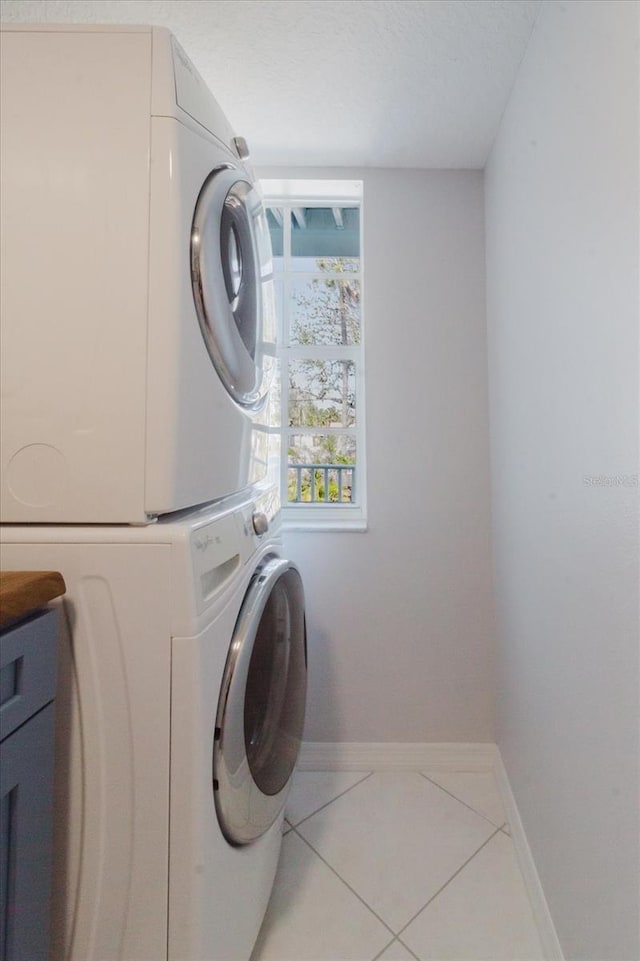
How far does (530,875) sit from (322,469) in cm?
144

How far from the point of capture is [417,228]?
169 cm

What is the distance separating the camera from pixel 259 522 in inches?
36.8

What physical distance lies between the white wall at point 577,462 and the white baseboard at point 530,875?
1.7 inches

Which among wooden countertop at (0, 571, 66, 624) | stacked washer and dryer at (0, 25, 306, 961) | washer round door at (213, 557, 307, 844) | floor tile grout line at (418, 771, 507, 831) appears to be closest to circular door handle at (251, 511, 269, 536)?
washer round door at (213, 557, 307, 844)

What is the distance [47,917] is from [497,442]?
1.58 metres

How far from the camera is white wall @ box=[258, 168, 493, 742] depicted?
5.40ft

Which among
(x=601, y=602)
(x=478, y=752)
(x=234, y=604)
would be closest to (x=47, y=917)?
(x=234, y=604)

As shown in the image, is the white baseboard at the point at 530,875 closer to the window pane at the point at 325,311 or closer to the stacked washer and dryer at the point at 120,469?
the stacked washer and dryer at the point at 120,469

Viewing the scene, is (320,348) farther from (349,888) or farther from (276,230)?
(349,888)

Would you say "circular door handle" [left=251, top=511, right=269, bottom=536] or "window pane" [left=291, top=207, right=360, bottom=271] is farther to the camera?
"window pane" [left=291, top=207, right=360, bottom=271]

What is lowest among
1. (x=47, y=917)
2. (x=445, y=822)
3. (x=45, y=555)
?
(x=445, y=822)

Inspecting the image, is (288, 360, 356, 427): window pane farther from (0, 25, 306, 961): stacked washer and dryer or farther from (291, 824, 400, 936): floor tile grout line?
(291, 824, 400, 936): floor tile grout line

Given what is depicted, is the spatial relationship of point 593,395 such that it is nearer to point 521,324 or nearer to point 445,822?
point 521,324

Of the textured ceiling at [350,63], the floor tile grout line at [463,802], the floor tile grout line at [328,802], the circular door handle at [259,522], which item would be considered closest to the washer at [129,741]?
the circular door handle at [259,522]
